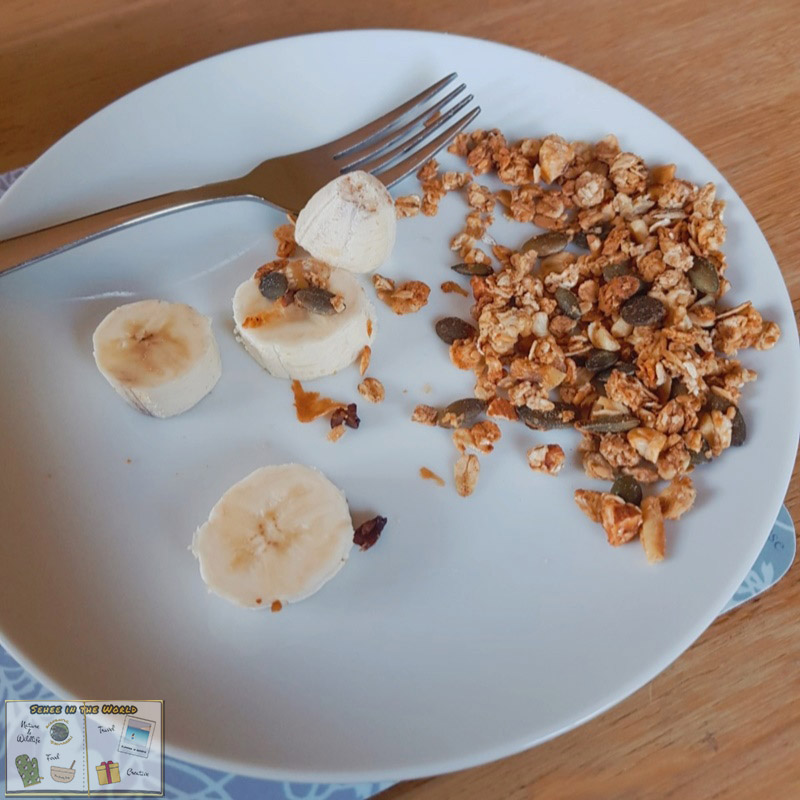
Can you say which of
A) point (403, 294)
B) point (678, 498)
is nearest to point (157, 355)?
point (403, 294)

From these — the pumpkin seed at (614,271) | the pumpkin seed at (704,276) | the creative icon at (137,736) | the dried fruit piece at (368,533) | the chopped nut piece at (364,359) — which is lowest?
the creative icon at (137,736)

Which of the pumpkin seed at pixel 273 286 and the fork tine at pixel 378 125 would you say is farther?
the fork tine at pixel 378 125

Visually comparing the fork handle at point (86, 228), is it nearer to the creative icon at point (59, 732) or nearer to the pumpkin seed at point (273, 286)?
the pumpkin seed at point (273, 286)

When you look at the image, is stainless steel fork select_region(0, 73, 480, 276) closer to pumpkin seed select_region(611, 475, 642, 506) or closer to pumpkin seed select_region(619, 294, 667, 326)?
pumpkin seed select_region(619, 294, 667, 326)

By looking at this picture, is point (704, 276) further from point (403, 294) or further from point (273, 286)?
point (273, 286)

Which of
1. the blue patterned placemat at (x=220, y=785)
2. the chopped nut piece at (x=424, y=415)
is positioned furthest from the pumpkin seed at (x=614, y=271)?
the blue patterned placemat at (x=220, y=785)

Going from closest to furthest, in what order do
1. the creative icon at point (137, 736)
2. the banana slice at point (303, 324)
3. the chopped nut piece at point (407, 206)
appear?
the creative icon at point (137, 736), the banana slice at point (303, 324), the chopped nut piece at point (407, 206)
